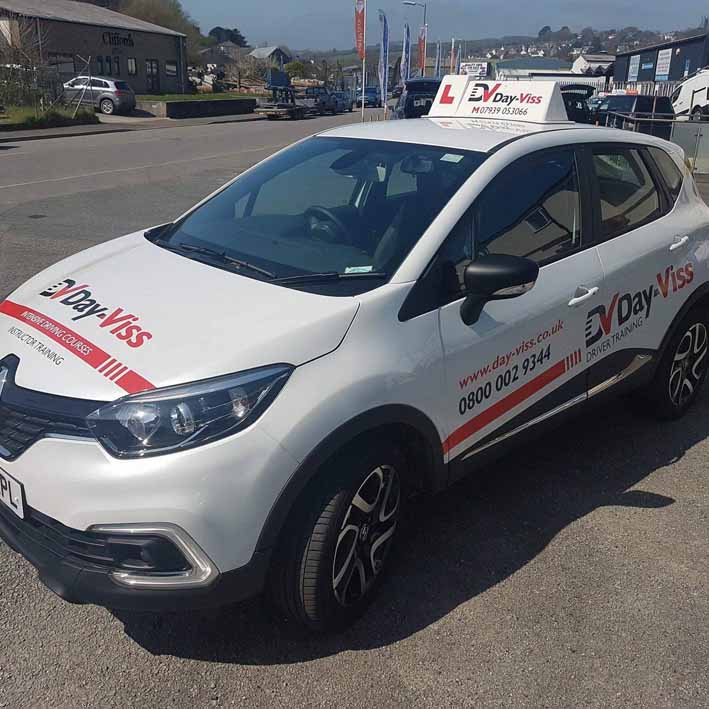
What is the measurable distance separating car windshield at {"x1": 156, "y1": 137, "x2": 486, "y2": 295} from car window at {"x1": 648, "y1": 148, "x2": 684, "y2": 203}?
152 cm

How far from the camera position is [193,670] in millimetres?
2598

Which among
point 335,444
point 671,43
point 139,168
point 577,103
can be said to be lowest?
point 139,168

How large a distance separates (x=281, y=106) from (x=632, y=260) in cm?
3717

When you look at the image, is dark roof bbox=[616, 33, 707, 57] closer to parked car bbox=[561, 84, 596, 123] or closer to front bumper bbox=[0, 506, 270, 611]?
parked car bbox=[561, 84, 596, 123]

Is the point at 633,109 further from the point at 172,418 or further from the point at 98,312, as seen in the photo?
the point at 172,418

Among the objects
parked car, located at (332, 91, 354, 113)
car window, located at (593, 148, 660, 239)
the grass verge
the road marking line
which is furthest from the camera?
parked car, located at (332, 91, 354, 113)

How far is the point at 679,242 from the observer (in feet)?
13.4

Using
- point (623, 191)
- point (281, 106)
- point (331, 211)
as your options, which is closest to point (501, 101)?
point (623, 191)

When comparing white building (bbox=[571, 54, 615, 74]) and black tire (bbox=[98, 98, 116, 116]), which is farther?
white building (bbox=[571, 54, 615, 74])

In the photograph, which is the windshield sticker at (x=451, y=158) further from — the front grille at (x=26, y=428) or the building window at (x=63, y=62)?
the building window at (x=63, y=62)

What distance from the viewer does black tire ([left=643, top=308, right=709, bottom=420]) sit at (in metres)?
4.31

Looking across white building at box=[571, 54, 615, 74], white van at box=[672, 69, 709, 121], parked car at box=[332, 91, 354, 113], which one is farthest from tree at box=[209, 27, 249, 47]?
white van at box=[672, 69, 709, 121]

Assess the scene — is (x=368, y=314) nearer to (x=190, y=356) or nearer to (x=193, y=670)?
(x=190, y=356)

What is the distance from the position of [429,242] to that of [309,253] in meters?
0.50
